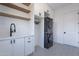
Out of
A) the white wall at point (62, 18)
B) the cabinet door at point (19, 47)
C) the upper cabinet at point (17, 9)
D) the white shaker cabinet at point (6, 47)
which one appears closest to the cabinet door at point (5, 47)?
the white shaker cabinet at point (6, 47)

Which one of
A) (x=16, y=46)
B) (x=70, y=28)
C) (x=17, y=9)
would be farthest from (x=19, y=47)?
(x=70, y=28)

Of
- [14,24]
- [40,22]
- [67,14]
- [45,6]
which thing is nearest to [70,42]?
[67,14]

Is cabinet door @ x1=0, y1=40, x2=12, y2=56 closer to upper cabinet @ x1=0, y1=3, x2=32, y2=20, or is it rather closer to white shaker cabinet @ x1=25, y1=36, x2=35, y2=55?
upper cabinet @ x1=0, y1=3, x2=32, y2=20

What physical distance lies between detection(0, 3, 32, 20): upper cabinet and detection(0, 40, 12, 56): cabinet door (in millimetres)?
803

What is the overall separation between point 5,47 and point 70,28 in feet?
14.8

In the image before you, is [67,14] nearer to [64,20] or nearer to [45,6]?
[64,20]

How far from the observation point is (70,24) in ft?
19.5

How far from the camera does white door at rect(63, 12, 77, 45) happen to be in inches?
227

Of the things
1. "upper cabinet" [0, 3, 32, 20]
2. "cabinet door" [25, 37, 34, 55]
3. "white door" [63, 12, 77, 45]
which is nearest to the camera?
"upper cabinet" [0, 3, 32, 20]

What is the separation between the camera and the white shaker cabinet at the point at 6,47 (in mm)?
2317

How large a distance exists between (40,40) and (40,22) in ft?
3.36

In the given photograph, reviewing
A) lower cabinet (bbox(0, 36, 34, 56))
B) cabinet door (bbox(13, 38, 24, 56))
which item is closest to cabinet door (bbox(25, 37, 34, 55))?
lower cabinet (bbox(0, 36, 34, 56))

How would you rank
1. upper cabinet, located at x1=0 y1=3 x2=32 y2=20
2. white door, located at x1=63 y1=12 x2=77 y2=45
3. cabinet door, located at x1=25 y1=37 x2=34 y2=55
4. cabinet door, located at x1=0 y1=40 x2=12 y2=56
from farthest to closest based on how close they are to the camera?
white door, located at x1=63 y1=12 x2=77 y2=45 < cabinet door, located at x1=25 y1=37 x2=34 y2=55 < upper cabinet, located at x1=0 y1=3 x2=32 y2=20 < cabinet door, located at x1=0 y1=40 x2=12 y2=56

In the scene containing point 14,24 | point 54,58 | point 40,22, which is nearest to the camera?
point 54,58
